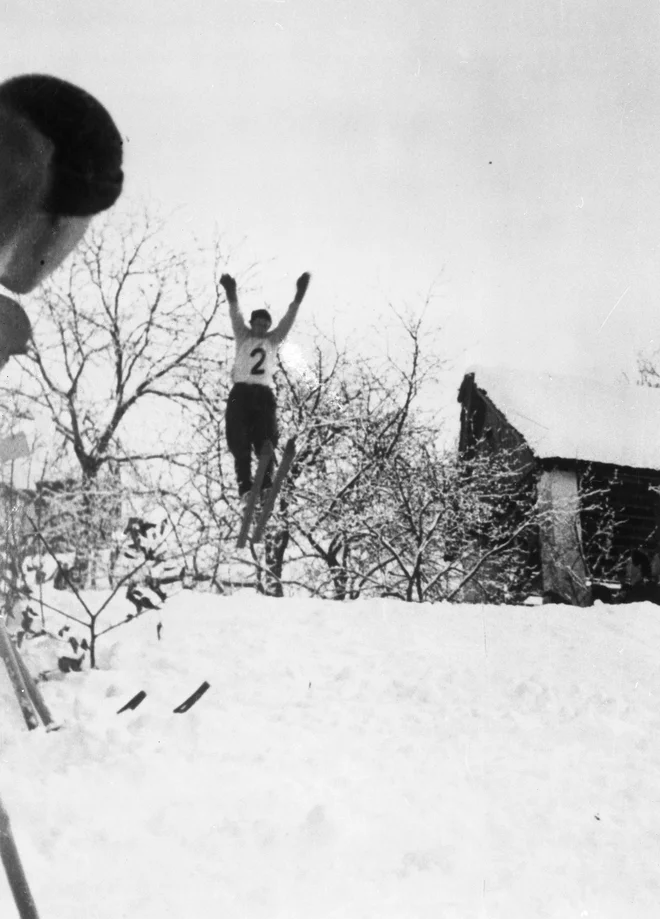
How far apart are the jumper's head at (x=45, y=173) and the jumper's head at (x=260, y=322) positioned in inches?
90.6

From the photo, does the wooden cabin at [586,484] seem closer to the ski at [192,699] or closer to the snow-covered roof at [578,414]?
the snow-covered roof at [578,414]

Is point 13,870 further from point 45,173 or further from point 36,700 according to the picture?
point 36,700

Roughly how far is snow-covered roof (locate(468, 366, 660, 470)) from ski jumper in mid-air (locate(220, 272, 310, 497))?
10582 millimetres

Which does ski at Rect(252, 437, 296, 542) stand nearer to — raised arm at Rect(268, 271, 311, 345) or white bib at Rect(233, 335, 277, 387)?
white bib at Rect(233, 335, 277, 387)

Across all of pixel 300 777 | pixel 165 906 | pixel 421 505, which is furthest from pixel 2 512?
pixel 421 505

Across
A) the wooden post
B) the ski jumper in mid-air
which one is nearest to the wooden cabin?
the wooden post

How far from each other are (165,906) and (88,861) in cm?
Answer: 40

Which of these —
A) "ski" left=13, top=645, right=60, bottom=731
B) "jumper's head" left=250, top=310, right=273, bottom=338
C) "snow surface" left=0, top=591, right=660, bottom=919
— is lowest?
"snow surface" left=0, top=591, right=660, bottom=919

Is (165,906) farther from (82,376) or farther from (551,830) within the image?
(82,376)

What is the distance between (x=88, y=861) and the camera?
2.85 metres

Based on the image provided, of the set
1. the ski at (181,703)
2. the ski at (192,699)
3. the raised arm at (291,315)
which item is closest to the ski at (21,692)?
the ski at (181,703)

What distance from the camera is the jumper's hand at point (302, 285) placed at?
4.79 m

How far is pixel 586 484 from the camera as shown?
1503 centimetres

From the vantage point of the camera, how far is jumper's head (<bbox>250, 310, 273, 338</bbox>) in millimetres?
4871
